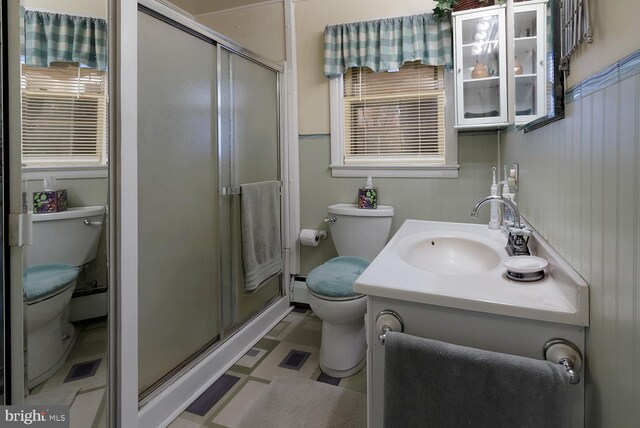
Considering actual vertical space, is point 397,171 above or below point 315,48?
below

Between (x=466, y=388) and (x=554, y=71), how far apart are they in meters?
0.78

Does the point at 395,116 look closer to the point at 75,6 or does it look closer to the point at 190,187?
the point at 190,187

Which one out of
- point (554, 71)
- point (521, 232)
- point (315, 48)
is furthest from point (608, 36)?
point (315, 48)

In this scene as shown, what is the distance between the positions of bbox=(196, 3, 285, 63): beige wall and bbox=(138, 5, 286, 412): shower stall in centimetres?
43

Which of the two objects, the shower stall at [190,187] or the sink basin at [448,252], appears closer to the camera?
the sink basin at [448,252]

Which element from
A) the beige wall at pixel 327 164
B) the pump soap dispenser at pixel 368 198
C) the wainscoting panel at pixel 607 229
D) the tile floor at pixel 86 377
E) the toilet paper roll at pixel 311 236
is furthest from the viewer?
the toilet paper roll at pixel 311 236

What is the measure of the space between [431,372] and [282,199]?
2.03 metres

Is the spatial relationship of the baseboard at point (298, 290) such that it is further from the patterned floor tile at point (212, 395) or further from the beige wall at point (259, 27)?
the beige wall at point (259, 27)

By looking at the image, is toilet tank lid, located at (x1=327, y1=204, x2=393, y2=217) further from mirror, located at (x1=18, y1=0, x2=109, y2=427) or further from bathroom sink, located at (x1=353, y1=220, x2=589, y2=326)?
mirror, located at (x1=18, y1=0, x2=109, y2=427)

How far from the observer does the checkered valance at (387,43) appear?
2236 millimetres

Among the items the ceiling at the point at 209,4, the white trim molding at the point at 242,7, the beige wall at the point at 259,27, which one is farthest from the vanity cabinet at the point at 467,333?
the ceiling at the point at 209,4

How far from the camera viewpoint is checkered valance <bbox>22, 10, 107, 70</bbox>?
1.01 metres

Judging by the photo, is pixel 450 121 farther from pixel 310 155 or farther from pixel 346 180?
pixel 310 155

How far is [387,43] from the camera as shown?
92.1 inches
